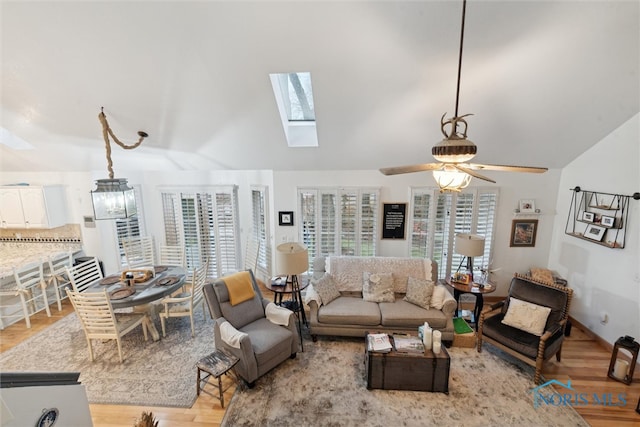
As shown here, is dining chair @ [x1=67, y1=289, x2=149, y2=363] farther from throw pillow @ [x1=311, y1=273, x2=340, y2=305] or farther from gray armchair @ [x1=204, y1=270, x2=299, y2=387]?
throw pillow @ [x1=311, y1=273, x2=340, y2=305]

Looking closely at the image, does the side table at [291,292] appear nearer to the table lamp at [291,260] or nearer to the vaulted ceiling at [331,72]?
the table lamp at [291,260]

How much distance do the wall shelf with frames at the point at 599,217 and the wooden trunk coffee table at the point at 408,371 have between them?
2.97 meters

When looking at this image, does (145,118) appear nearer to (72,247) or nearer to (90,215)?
(90,215)

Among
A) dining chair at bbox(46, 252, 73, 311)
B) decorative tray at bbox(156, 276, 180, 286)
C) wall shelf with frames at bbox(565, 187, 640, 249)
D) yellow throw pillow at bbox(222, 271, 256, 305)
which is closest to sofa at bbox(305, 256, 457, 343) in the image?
yellow throw pillow at bbox(222, 271, 256, 305)

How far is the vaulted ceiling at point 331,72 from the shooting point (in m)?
2.58

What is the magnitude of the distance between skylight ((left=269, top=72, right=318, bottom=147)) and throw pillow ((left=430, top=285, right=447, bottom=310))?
2.83 metres

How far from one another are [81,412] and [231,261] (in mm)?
4584

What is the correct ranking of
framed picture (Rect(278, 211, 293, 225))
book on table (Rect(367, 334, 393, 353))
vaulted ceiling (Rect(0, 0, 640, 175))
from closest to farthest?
1. vaulted ceiling (Rect(0, 0, 640, 175))
2. book on table (Rect(367, 334, 393, 353))
3. framed picture (Rect(278, 211, 293, 225))

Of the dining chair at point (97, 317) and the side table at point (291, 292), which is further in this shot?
the side table at point (291, 292)

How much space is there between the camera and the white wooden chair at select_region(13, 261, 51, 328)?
453cm

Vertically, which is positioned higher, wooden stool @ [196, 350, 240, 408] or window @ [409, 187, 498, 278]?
window @ [409, 187, 498, 278]

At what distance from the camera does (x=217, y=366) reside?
10.2ft

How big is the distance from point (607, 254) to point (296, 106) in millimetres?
4864

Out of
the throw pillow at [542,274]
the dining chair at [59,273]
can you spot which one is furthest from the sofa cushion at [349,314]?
the dining chair at [59,273]
